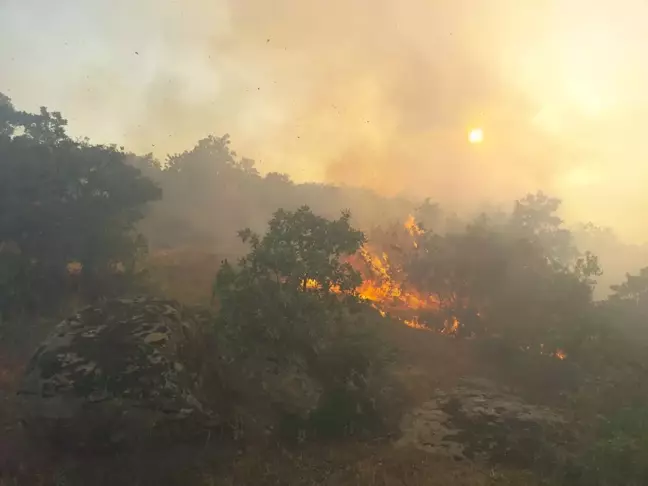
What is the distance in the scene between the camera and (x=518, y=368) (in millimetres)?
32188

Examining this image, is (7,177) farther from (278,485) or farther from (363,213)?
(363,213)

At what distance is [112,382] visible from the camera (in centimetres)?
1700

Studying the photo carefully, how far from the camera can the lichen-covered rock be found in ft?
53.8

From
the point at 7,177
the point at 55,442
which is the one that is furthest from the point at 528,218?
Result: the point at 55,442

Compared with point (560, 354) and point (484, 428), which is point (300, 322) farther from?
point (560, 354)

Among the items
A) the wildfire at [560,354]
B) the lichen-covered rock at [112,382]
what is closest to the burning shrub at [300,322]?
the lichen-covered rock at [112,382]

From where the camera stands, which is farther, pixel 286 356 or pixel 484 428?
pixel 484 428

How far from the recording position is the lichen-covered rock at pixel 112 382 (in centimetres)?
1641

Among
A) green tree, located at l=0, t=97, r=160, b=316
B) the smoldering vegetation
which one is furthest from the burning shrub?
green tree, located at l=0, t=97, r=160, b=316

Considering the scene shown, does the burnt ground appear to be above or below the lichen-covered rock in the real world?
below

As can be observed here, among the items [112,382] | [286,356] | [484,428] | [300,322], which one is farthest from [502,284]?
[112,382]

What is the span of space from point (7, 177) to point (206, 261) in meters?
17.8

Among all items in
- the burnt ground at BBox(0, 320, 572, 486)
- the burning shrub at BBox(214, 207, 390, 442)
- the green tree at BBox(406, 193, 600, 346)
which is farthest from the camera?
the green tree at BBox(406, 193, 600, 346)

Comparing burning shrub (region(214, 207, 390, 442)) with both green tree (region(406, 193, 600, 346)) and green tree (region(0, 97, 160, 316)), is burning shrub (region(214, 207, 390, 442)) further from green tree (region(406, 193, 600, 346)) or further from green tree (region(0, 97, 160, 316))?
green tree (region(406, 193, 600, 346))
